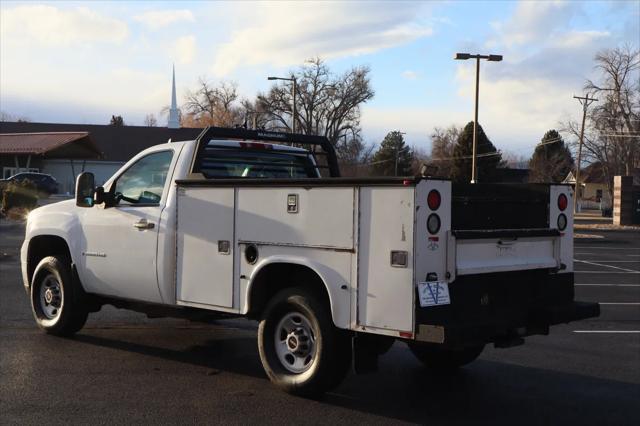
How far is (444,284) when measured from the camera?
4.95m

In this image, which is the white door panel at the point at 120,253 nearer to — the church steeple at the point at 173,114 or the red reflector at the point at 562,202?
the red reflector at the point at 562,202

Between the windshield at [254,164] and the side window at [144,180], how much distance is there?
41cm

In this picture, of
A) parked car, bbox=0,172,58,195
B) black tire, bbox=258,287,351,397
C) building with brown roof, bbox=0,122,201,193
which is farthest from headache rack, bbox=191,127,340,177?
building with brown roof, bbox=0,122,201,193

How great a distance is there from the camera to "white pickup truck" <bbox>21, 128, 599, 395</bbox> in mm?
4926

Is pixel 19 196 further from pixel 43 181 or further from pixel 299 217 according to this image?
pixel 299 217

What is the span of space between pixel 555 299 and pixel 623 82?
67.5 m

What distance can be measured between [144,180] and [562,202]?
404cm

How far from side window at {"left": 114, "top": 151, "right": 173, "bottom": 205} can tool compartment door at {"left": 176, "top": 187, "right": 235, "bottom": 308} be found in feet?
1.72

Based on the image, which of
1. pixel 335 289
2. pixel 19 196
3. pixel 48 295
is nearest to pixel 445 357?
pixel 335 289

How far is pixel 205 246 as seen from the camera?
6.16 m

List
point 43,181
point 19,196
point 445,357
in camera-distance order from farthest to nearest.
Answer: point 43,181 → point 19,196 → point 445,357

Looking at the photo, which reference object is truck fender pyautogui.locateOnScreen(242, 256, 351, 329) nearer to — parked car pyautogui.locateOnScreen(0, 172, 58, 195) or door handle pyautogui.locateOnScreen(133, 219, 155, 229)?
door handle pyautogui.locateOnScreen(133, 219, 155, 229)

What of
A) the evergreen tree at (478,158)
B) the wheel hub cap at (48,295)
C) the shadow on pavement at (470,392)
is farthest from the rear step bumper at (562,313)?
the evergreen tree at (478,158)

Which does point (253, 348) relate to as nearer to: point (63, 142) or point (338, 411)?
point (338, 411)
